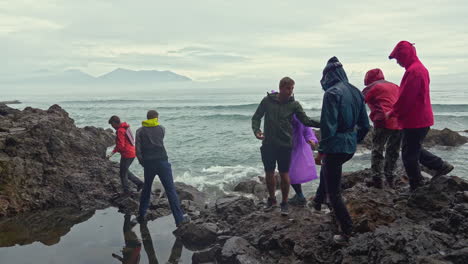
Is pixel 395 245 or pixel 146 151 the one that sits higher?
pixel 146 151

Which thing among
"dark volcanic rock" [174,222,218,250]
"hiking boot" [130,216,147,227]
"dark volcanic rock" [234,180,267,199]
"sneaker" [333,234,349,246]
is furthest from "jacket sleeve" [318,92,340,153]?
"dark volcanic rock" [234,180,267,199]

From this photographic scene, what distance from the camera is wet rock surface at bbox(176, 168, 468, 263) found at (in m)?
3.58

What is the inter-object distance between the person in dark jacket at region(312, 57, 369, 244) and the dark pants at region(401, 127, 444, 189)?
3.24ft

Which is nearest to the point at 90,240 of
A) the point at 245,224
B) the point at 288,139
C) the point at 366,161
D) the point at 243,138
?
the point at 245,224

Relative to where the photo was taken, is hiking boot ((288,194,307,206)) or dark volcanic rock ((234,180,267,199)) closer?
hiking boot ((288,194,307,206))

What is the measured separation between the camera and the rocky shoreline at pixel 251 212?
3744 millimetres

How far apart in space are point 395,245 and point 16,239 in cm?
605

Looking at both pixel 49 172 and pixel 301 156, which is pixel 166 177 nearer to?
pixel 301 156

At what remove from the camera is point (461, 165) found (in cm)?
1195

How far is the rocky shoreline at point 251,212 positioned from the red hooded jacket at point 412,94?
105cm

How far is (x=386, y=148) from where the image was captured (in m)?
5.44

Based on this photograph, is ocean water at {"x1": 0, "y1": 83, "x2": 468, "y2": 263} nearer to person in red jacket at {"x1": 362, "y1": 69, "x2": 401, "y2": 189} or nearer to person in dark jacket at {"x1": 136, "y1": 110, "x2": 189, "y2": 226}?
person in dark jacket at {"x1": 136, "y1": 110, "x2": 189, "y2": 226}

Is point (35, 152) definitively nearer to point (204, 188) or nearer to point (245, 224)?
point (204, 188)

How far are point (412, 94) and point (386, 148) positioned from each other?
1135 mm
